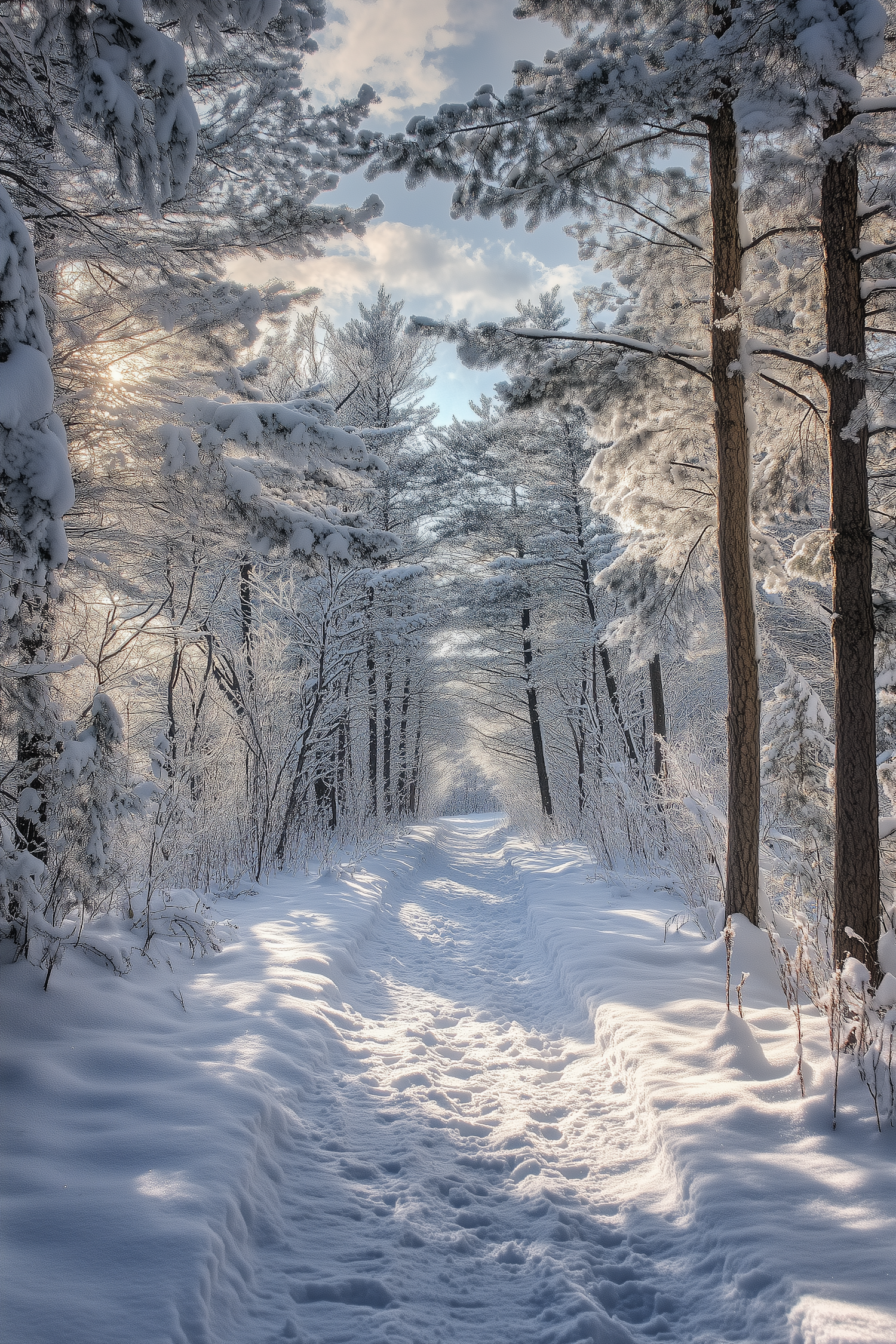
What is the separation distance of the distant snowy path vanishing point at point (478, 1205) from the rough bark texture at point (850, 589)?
1.90 meters

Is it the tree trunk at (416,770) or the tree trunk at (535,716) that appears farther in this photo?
the tree trunk at (416,770)

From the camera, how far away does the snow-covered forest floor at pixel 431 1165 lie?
1.85 metres

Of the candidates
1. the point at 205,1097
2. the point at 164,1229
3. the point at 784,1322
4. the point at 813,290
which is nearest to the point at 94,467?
the point at 205,1097

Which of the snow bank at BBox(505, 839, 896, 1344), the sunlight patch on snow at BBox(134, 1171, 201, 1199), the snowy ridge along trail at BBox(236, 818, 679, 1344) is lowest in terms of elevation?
the snowy ridge along trail at BBox(236, 818, 679, 1344)

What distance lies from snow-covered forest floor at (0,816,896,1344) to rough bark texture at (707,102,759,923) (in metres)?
0.69

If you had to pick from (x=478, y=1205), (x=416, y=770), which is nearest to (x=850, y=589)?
(x=478, y=1205)

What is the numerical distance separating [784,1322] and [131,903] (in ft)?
15.1

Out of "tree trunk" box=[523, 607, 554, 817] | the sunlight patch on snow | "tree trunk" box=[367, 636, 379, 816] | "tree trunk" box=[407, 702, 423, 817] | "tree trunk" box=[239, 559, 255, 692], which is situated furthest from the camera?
"tree trunk" box=[407, 702, 423, 817]

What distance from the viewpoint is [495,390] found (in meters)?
5.60

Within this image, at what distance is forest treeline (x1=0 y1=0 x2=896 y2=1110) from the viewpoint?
125 inches

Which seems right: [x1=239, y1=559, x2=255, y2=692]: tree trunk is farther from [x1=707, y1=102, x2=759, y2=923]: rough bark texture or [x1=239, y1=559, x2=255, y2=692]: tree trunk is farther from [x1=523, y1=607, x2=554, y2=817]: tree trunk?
[x1=523, y1=607, x2=554, y2=817]: tree trunk

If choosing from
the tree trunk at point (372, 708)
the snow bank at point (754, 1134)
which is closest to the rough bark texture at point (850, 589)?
the snow bank at point (754, 1134)

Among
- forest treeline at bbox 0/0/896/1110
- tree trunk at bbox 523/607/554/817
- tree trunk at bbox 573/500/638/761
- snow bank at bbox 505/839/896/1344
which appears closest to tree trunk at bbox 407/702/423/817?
tree trunk at bbox 523/607/554/817

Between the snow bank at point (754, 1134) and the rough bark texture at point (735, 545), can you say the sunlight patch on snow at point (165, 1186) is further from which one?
the rough bark texture at point (735, 545)
